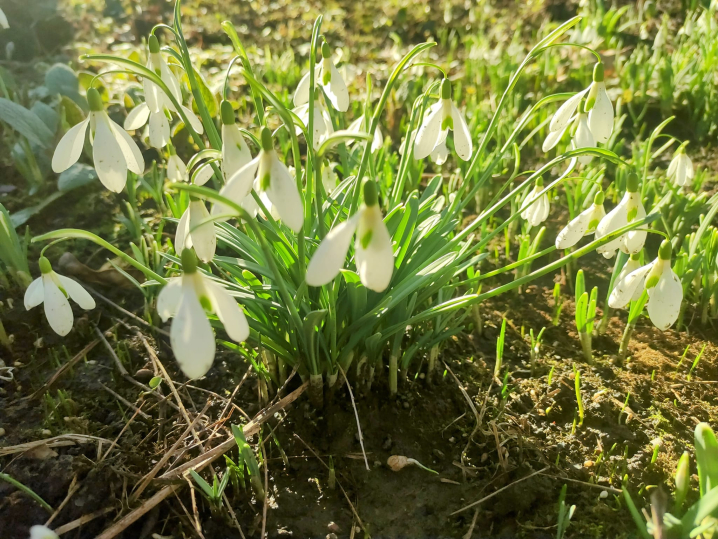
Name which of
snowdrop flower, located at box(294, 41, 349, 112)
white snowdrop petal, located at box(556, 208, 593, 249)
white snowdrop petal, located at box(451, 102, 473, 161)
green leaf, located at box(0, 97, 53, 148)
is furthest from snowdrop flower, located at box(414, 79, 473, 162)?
green leaf, located at box(0, 97, 53, 148)

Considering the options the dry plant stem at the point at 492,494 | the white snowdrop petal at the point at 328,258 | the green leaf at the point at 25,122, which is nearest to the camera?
the white snowdrop petal at the point at 328,258

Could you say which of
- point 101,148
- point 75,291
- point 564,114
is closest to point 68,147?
point 101,148

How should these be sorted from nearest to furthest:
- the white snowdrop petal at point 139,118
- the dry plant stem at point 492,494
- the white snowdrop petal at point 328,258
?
the white snowdrop petal at point 328,258
the dry plant stem at point 492,494
the white snowdrop petal at point 139,118

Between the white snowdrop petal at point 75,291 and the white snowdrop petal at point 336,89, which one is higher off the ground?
the white snowdrop petal at point 336,89

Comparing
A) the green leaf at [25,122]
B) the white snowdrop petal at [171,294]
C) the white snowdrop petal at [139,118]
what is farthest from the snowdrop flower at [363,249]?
the green leaf at [25,122]

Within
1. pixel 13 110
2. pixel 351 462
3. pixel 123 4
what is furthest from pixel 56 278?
pixel 123 4

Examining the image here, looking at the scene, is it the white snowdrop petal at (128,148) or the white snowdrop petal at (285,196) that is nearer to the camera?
the white snowdrop petal at (285,196)

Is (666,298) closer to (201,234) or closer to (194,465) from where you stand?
(201,234)

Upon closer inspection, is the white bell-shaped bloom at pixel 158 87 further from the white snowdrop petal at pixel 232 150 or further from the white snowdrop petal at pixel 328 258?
the white snowdrop petal at pixel 328 258
